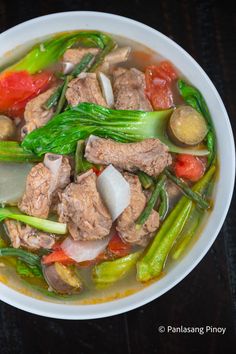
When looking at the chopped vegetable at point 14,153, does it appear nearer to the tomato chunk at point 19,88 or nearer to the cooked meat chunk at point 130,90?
the tomato chunk at point 19,88

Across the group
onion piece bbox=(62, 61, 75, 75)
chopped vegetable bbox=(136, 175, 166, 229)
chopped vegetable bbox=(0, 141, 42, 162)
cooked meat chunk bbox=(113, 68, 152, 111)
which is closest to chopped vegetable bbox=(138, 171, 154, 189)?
chopped vegetable bbox=(136, 175, 166, 229)

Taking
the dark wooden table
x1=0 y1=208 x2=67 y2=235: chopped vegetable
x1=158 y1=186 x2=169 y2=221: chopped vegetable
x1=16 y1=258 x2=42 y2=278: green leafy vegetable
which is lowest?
the dark wooden table

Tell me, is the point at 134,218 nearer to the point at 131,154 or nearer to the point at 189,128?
the point at 131,154

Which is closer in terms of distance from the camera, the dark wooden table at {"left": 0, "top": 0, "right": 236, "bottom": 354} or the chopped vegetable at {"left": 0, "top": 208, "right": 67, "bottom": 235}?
the chopped vegetable at {"left": 0, "top": 208, "right": 67, "bottom": 235}

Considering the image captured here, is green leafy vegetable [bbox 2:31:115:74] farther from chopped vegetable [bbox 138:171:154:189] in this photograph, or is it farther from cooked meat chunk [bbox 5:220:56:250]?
cooked meat chunk [bbox 5:220:56:250]

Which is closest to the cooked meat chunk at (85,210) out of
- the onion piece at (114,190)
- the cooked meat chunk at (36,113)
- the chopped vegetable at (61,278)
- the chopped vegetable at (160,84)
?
the onion piece at (114,190)
